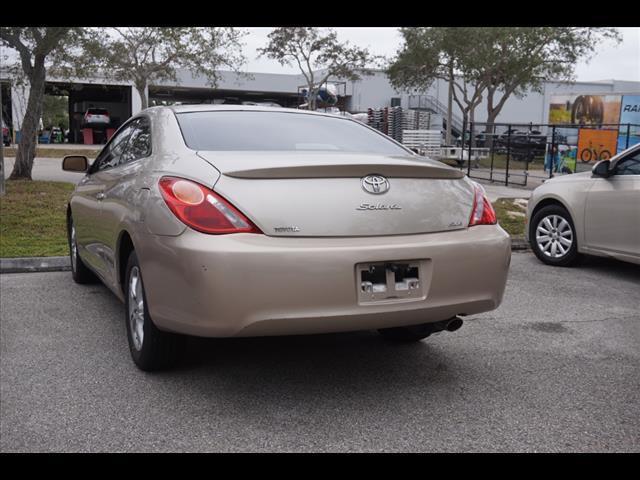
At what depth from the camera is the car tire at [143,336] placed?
3805 millimetres

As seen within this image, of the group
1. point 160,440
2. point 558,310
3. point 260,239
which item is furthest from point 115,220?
point 558,310

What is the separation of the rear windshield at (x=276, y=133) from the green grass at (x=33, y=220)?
13.1ft

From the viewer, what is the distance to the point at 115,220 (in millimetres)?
4297

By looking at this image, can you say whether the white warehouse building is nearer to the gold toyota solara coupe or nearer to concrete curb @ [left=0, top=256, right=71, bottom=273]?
concrete curb @ [left=0, top=256, right=71, bottom=273]

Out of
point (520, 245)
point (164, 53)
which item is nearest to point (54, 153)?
point (164, 53)

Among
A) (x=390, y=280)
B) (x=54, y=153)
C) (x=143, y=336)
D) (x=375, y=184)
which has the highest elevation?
(x=375, y=184)

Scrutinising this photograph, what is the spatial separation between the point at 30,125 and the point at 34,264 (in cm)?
917

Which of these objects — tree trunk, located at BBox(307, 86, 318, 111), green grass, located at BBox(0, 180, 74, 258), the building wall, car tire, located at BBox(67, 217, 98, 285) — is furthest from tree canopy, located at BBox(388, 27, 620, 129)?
car tire, located at BBox(67, 217, 98, 285)

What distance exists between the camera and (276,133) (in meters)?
4.25

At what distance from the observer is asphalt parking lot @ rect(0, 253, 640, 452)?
10.3ft

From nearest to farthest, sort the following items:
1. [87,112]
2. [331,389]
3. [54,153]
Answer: [331,389] → [54,153] → [87,112]

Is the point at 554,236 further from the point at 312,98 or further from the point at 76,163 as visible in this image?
the point at 312,98

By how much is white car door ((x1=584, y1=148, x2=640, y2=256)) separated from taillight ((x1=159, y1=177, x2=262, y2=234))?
477 centimetres
